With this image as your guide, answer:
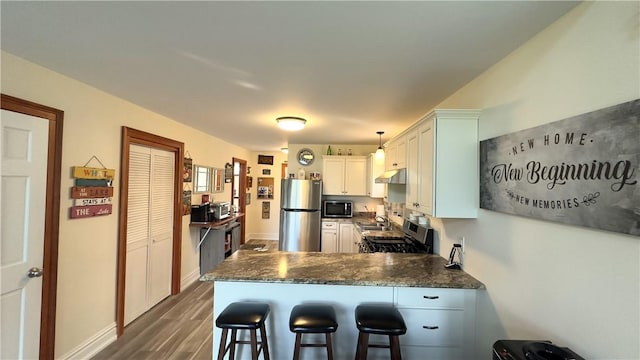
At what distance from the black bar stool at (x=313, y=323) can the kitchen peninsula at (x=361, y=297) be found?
6.8 inches

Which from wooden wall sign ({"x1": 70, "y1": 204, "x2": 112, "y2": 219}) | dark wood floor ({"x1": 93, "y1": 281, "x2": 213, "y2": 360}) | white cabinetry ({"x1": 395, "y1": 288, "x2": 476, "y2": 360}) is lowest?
dark wood floor ({"x1": 93, "y1": 281, "x2": 213, "y2": 360})

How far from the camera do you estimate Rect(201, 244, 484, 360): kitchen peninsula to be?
2.10 metres

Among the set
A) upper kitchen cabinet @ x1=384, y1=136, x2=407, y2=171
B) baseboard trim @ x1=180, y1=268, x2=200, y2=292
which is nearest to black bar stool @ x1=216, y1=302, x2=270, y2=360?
upper kitchen cabinet @ x1=384, y1=136, x2=407, y2=171

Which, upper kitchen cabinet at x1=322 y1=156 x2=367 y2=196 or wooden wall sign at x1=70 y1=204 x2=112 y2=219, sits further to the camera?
upper kitchen cabinet at x1=322 y1=156 x2=367 y2=196

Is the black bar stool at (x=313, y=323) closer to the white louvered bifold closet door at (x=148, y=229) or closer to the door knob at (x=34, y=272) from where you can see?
the door knob at (x=34, y=272)

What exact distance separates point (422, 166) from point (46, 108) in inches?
119

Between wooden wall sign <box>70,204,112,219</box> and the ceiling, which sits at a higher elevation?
the ceiling

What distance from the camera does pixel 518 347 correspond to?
1285 mm

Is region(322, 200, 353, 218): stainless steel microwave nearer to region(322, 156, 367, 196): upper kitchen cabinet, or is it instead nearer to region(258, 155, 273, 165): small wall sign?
region(322, 156, 367, 196): upper kitchen cabinet

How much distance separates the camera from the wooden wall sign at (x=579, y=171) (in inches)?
40.0

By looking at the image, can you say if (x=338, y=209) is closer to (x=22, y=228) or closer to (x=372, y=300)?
(x=372, y=300)

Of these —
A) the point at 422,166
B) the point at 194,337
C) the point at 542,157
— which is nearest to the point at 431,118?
the point at 422,166

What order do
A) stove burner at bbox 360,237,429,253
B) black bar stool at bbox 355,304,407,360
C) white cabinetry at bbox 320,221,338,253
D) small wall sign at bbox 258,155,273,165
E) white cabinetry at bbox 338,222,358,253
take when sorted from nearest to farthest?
black bar stool at bbox 355,304,407,360 < stove burner at bbox 360,237,429,253 < white cabinetry at bbox 338,222,358,253 < white cabinetry at bbox 320,221,338,253 < small wall sign at bbox 258,155,273,165

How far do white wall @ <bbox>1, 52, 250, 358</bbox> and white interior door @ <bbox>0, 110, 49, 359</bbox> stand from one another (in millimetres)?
174
